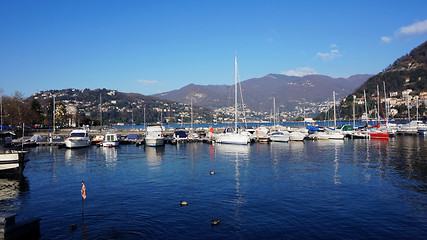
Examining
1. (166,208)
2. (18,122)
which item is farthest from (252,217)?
(18,122)

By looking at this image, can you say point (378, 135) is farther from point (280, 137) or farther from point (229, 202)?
point (229, 202)

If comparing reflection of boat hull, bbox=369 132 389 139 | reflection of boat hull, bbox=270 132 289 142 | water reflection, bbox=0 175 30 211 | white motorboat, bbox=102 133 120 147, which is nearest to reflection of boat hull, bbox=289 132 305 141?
reflection of boat hull, bbox=270 132 289 142

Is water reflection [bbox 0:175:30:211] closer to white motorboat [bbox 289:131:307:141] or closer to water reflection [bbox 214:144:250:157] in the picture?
water reflection [bbox 214:144:250:157]

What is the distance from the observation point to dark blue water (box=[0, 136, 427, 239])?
45.4ft

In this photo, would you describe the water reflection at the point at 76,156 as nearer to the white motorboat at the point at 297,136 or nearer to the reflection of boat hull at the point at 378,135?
the white motorboat at the point at 297,136

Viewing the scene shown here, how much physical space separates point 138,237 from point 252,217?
19.4ft

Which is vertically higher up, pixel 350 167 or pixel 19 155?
pixel 19 155

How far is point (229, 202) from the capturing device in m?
18.5

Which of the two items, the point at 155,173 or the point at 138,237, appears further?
the point at 155,173

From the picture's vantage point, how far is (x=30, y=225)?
12945 millimetres

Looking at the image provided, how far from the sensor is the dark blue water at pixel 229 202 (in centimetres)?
1384

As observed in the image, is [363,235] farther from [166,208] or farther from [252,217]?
[166,208]

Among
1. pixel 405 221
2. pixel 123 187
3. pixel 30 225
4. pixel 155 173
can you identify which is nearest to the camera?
pixel 30 225

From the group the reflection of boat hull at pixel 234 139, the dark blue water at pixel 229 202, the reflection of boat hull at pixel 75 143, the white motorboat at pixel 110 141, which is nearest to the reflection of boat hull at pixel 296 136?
the reflection of boat hull at pixel 234 139
